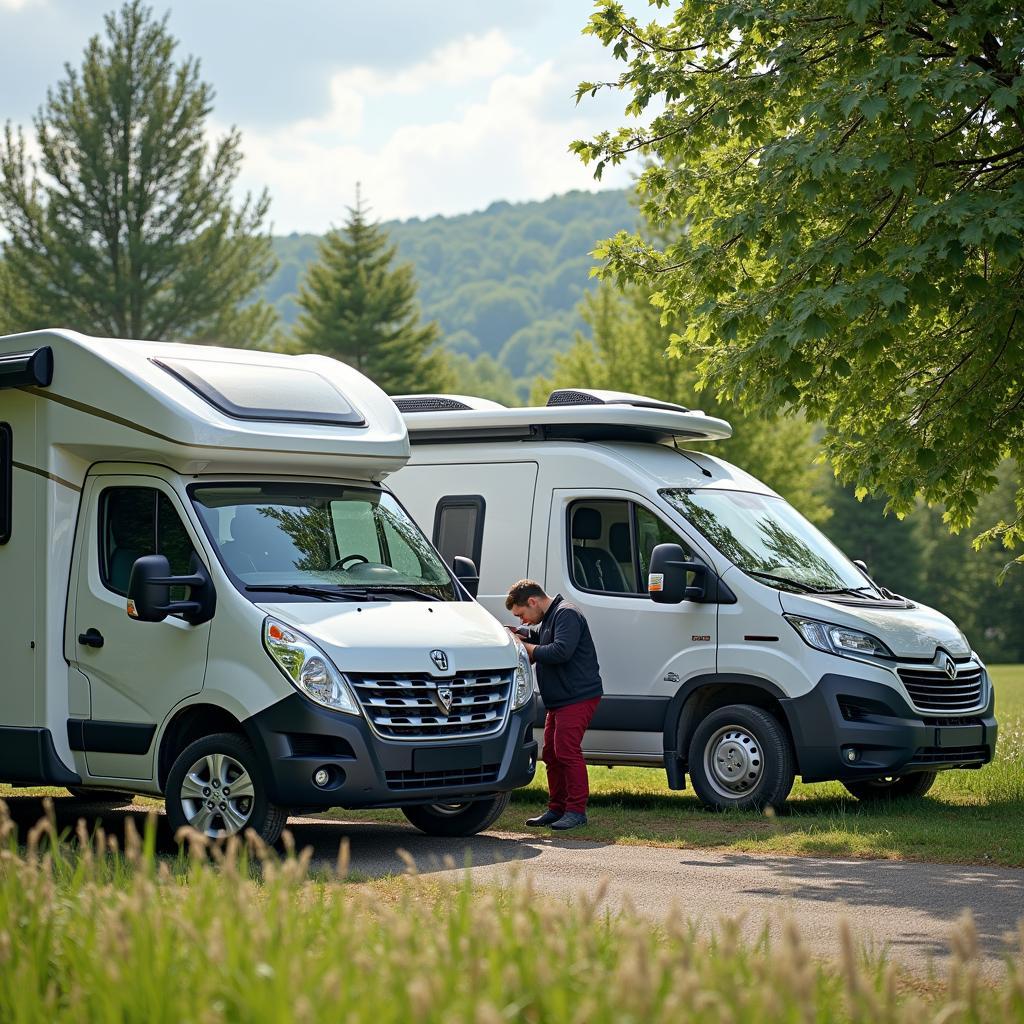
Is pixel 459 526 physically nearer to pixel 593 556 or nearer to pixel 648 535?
pixel 593 556

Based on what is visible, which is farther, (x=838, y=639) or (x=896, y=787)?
(x=896, y=787)

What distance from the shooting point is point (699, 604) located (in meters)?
12.1

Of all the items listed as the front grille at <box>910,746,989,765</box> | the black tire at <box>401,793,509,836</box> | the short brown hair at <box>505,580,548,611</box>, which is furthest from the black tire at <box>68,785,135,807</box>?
the front grille at <box>910,746,989,765</box>

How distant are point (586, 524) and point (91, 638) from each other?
13.7ft

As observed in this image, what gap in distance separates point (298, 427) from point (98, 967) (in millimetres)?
5972

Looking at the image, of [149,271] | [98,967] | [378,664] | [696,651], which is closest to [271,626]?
[378,664]

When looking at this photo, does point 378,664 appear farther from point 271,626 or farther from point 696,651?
point 696,651

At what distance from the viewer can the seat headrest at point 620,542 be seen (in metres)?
12.5

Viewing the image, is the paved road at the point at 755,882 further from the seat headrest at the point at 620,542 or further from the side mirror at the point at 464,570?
the seat headrest at the point at 620,542

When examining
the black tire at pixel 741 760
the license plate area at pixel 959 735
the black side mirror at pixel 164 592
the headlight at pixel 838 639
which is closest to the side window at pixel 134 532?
the black side mirror at pixel 164 592

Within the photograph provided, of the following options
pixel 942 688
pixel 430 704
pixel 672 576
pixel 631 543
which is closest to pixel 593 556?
pixel 631 543

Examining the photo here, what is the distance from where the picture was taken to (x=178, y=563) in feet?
32.9

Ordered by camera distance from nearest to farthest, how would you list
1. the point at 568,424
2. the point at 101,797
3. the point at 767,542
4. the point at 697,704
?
the point at 697,704 < the point at 767,542 < the point at 568,424 < the point at 101,797

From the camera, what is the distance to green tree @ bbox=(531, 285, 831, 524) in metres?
33.2
